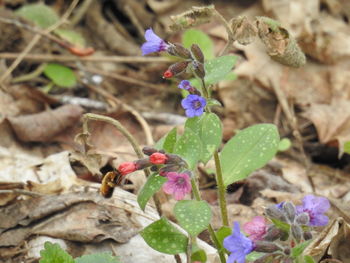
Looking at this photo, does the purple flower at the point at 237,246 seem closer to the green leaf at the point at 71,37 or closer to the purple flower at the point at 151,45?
the purple flower at the point at 151,45

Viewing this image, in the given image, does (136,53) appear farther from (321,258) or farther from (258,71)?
(321,258)

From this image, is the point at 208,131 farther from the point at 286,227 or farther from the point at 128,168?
the point at 286,227

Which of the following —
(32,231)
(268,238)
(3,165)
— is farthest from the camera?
(3,165)

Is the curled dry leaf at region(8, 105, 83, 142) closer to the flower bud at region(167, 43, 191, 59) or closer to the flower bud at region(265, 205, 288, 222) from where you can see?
the flower bud at region(167, 43, 191, 59)

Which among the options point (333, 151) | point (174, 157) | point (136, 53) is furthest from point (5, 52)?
point (174, 157)

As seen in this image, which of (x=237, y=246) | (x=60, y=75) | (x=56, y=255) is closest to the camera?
(x=237, y=246)

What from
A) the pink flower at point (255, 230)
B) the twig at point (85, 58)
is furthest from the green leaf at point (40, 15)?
the pink flower at point (255, 230)

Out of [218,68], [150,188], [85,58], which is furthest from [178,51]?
[85,58]
